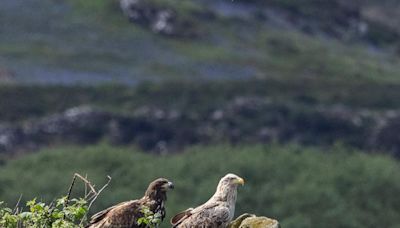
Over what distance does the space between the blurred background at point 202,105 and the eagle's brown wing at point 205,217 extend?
274 ft

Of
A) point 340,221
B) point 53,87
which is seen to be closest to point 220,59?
point 53,87

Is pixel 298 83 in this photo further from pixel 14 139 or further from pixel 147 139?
pixel 14 139

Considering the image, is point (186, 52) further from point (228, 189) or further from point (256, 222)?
point (256, 222)

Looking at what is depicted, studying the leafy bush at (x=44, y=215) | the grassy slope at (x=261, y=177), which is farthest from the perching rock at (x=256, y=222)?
the grassy slope at (x=261, y=177)

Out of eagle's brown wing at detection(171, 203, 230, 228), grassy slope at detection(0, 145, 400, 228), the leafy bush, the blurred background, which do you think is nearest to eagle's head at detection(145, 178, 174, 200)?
eagle's brown wing at detection(171, 203, 230, 228)

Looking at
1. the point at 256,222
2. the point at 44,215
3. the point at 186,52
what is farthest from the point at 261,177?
the point at 44,215

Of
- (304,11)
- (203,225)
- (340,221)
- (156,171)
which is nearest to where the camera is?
(203,225)

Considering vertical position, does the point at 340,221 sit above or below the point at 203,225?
below

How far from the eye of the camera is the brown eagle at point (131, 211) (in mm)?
22562

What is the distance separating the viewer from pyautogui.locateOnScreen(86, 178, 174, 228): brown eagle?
22562 mm

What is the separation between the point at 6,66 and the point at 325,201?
28954 millimetres

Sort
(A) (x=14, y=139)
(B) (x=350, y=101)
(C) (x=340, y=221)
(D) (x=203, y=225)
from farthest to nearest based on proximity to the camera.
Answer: (B) (x=350, y=101) → (A) (x=14, y=139) → (C) (x=340, y=221) → (D) (x=203, y=225)

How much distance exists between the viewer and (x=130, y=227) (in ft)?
74.0

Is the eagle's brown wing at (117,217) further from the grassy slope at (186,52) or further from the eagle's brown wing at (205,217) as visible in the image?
the grassy slope at (186,52)
